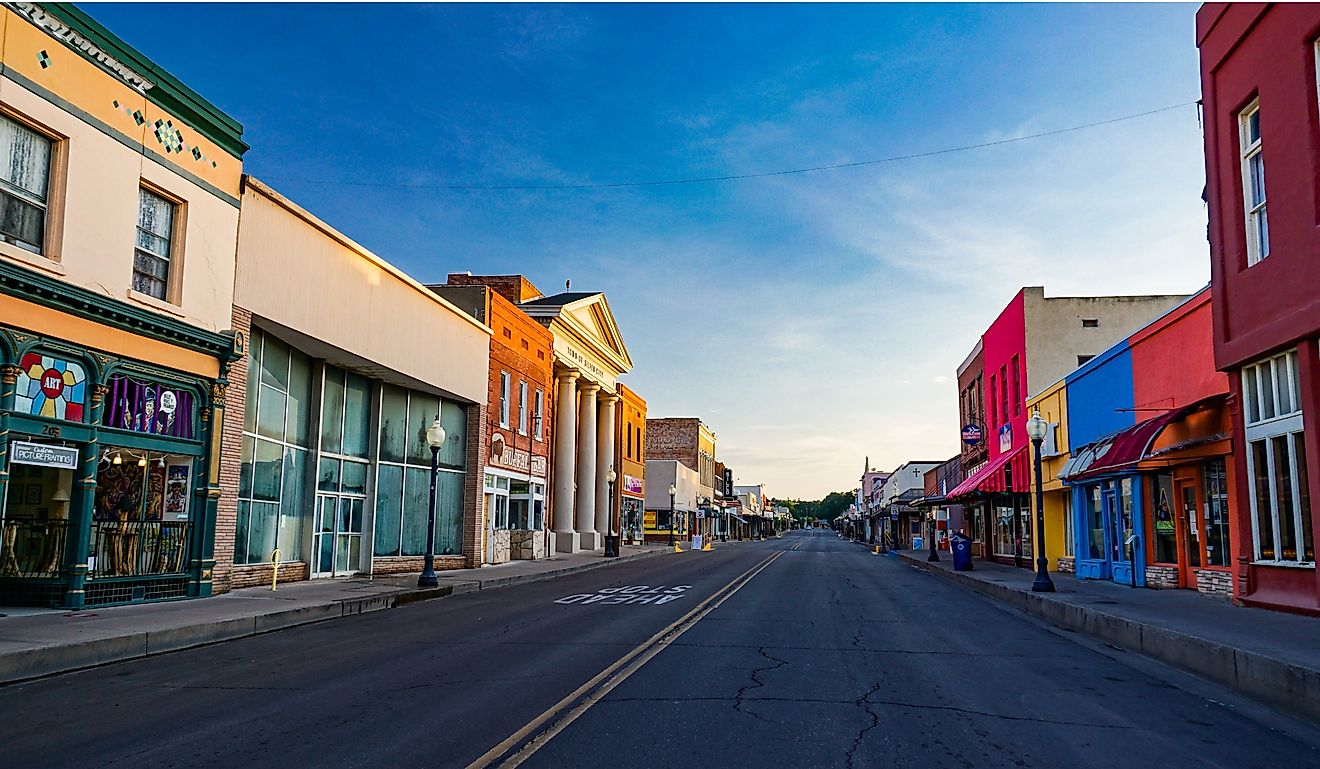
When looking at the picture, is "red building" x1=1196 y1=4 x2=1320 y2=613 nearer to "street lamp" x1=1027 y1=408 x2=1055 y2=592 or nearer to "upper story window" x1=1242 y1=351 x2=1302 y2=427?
"upper story window" x1=1242 y1=351 x2=1302 y2=427

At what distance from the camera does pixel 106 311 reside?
48.6 feet

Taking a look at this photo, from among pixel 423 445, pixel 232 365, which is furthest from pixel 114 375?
pixel 423 445

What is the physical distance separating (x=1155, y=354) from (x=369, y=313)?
1781 cm

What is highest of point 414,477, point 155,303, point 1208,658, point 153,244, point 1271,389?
point 153,244

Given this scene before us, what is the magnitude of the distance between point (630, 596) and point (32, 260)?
1221 centimetres

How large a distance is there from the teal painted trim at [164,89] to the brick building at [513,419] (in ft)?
44.7

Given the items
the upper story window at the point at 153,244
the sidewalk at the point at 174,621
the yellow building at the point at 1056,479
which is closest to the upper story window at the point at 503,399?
the sidewalk at the point at 174,621

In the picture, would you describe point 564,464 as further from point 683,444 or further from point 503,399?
point 683,444

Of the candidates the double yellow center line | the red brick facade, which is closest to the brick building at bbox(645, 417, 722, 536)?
the red brick facade

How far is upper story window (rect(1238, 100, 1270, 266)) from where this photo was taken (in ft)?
51.6

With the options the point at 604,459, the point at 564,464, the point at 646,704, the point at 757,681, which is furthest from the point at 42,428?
the point at 604,459

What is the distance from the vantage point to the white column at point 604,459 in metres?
51.2

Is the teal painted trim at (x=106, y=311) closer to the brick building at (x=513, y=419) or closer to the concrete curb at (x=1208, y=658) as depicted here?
the brick building at (x=513, y=419)

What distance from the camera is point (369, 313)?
75.9ft
